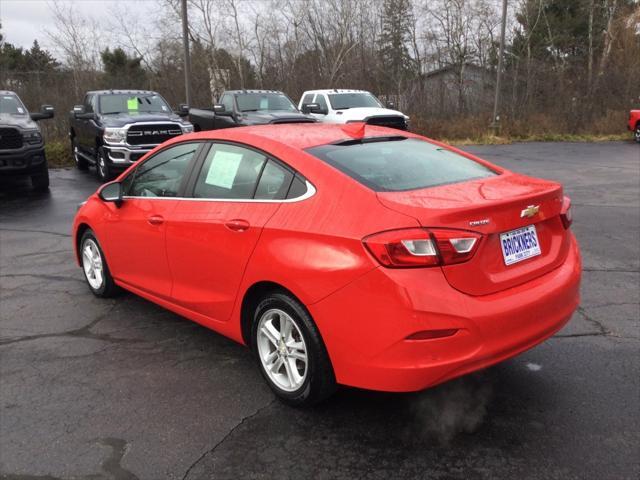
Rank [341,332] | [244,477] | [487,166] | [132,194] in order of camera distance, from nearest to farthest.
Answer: [244,477] < [341,332] < [487,166] < [132,194]

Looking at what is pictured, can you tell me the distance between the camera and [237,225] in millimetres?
3498

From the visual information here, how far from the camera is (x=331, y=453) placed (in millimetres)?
2920

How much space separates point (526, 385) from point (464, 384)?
1.25 ft

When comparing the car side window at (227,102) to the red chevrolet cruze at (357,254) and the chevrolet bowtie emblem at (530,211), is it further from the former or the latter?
the chevrolet bowtie emblem at (530,211)

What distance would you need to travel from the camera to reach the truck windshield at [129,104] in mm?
13641

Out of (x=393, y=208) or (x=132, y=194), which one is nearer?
(x=393, y=208)

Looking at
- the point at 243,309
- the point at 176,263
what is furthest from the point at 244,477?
the point at 176,263

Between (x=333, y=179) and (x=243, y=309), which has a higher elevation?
(x=333, y=179)

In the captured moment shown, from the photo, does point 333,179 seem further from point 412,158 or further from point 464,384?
point 464,384

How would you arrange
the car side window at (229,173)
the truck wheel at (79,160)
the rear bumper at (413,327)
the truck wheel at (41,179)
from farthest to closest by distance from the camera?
the truck wheel at (79,160), the truck wheel at (41,179), the car side window at (229,173), the rear bumper at (413,327)

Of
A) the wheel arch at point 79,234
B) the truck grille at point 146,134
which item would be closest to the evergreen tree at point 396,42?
the truck grille at point 146,134

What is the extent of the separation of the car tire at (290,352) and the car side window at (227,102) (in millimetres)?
13070

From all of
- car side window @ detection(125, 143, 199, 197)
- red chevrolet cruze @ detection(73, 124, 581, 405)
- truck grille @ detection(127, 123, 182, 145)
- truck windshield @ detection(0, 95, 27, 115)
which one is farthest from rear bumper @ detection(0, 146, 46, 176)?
red chevrolet cruze @ detection(73, 124, 581, 405)

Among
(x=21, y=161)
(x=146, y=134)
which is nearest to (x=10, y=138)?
(x=21, y=161)
